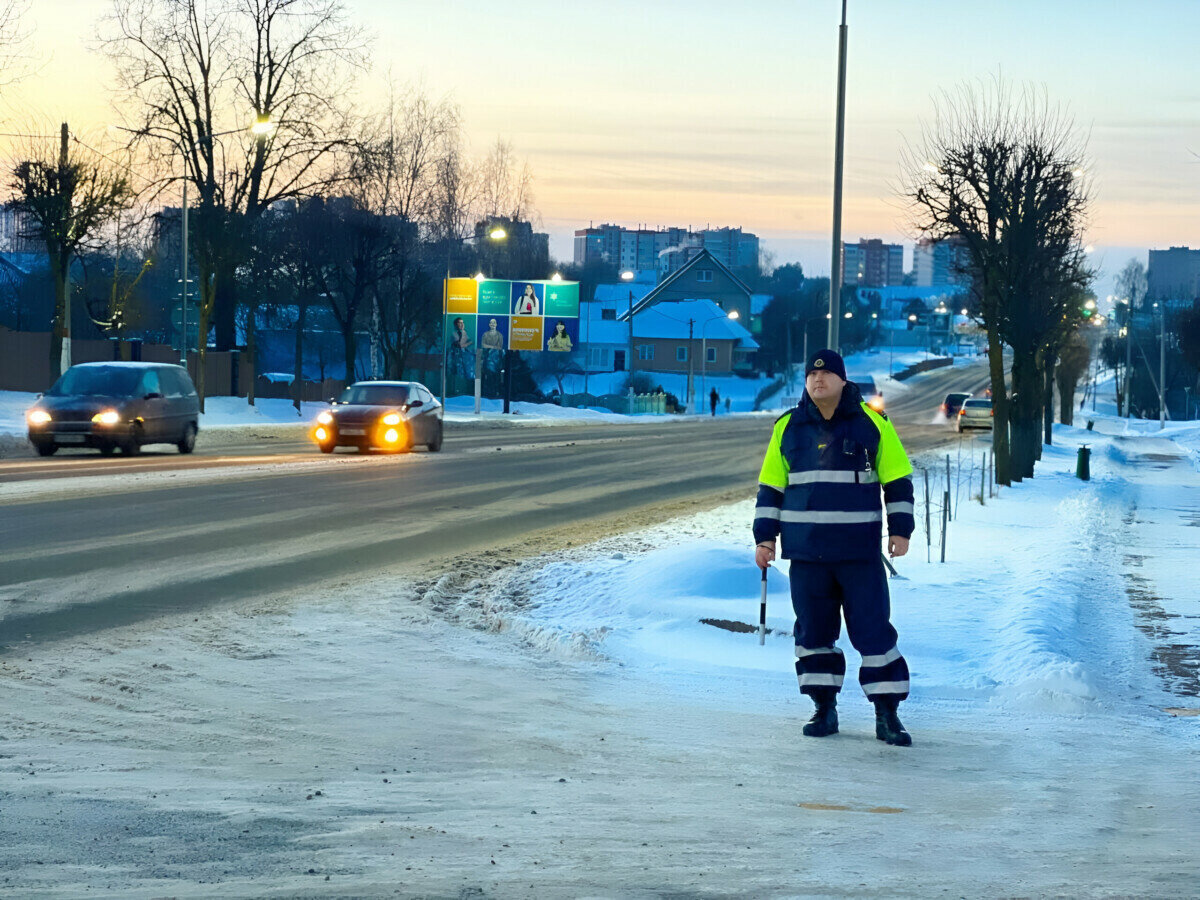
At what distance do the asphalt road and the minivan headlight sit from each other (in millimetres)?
684

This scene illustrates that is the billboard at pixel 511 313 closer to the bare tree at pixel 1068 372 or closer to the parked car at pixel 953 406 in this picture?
the parked car at pixel 953 406

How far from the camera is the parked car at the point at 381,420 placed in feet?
93.9

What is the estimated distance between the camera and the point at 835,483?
6.78 metres

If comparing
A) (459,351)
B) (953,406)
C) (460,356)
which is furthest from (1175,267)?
(459,351)

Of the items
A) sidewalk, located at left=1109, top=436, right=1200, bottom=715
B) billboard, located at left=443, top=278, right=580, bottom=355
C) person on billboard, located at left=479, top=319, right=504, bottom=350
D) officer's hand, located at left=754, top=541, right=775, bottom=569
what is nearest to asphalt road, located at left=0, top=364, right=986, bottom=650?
officer's hand, located at left=754, top=541, right=775, bottom=569

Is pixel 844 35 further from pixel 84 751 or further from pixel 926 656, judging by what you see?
pixel 84 751

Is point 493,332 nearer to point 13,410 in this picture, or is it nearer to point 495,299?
point 495,299

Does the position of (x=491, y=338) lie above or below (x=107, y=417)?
above

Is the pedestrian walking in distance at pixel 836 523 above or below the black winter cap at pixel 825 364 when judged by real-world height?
below

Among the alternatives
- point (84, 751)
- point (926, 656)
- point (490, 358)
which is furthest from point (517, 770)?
point (490, 358)

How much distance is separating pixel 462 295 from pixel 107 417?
127 ft

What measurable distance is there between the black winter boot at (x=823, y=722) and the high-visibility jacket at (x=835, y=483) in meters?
0.75

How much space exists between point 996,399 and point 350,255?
30416 millimetres

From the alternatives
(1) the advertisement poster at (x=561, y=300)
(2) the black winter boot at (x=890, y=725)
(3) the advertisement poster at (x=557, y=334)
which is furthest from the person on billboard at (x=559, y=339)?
(2) the black winter boot at (x=890, y=725)
